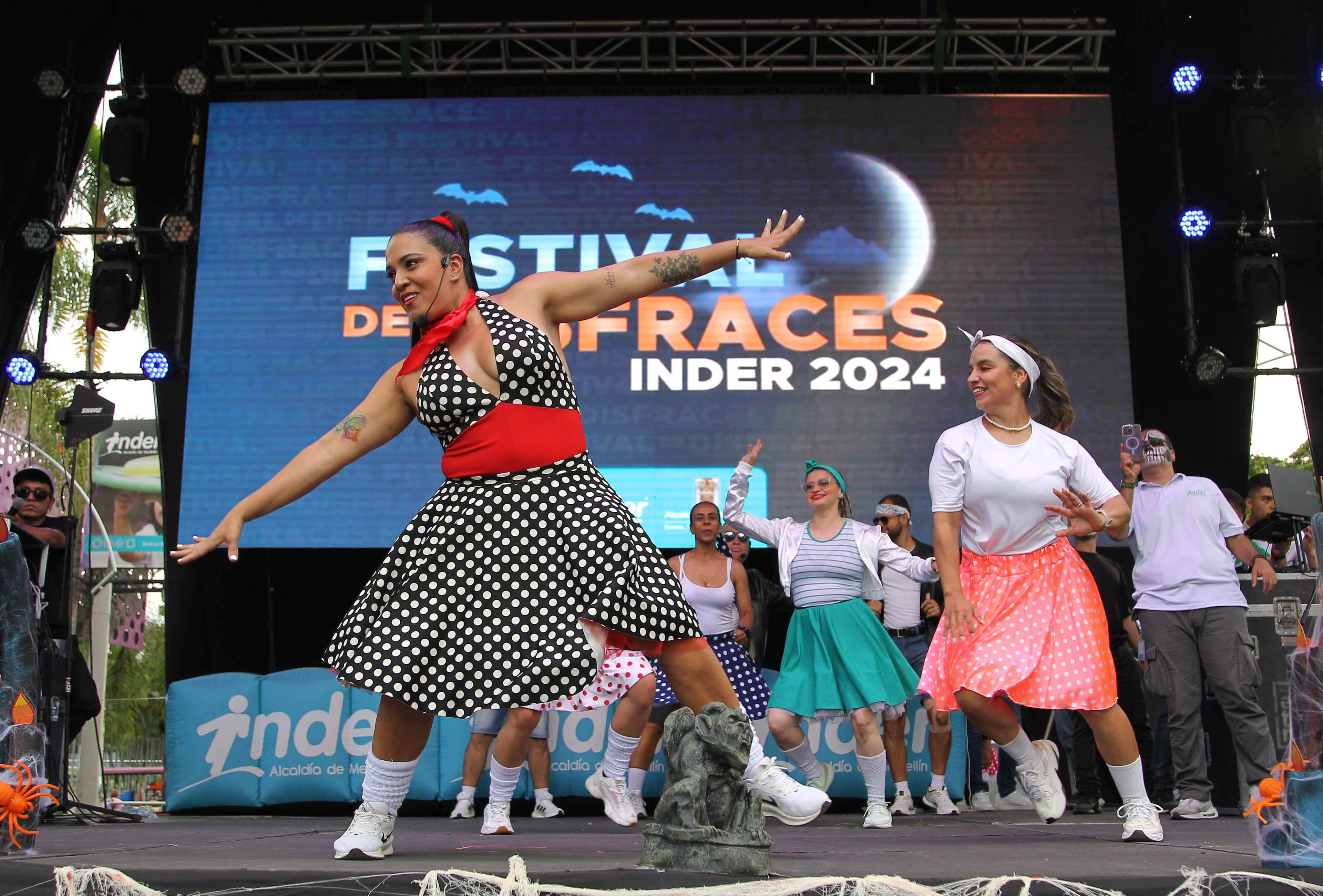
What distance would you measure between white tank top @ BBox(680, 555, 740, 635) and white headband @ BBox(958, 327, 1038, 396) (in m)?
2.73

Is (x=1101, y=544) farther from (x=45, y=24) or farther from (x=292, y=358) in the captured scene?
(x=45, y=24)

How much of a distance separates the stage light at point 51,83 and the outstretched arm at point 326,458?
625 centimetres

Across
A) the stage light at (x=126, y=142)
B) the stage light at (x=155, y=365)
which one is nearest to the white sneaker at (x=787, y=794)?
→ the stage light at (x=155, y=365)

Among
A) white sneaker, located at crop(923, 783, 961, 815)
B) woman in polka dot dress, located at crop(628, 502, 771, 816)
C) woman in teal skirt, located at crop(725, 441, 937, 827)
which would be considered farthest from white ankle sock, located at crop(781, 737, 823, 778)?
white sneaker, located at crop(923, 783, 961, 815)

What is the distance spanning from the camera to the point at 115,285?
313 inches

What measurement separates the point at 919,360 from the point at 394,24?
4381mm

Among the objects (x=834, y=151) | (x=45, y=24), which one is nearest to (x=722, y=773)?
(x=834, y=151)

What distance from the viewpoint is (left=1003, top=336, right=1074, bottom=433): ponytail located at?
382cm

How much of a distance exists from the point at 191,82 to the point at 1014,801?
708 cm

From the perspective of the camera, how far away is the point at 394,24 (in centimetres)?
824

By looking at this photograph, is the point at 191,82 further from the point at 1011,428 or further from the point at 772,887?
the point at 772,887

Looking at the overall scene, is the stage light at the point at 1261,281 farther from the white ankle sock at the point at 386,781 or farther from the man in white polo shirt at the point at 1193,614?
the white ankle sock at the point at 386,781

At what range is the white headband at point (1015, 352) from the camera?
367 centimetres

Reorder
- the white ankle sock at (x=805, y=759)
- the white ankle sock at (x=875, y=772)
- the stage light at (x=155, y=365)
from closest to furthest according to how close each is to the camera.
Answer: the white ankle sock at (x=875, y=772) → the white ankle sock at (x=805, y=759) → the stage light at (x=155, y=365)
